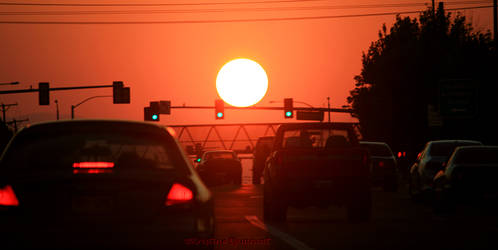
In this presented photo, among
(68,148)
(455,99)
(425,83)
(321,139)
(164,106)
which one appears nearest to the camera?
(68,148)

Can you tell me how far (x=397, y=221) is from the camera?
16.7 meters

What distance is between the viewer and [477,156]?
1912 centimetres

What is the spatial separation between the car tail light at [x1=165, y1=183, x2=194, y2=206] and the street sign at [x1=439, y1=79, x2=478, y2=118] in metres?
31.5

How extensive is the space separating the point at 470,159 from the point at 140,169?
12941 millimetres

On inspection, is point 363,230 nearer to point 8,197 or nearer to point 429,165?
point 8,197

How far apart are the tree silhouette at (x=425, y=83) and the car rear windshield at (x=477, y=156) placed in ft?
87.8

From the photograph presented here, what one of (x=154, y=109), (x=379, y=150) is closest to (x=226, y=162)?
(x=379, y=150)

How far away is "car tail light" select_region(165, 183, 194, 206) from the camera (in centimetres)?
709

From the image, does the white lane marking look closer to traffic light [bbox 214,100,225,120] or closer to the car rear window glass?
Result: the car rear window glass

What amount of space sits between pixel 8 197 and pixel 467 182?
12883mm

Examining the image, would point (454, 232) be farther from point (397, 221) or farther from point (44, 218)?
point (44, 218)

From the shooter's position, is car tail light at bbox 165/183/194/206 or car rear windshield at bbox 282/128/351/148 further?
car rear windshield at bbox 282/128/351/148

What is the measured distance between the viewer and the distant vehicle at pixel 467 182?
17969 millimetres

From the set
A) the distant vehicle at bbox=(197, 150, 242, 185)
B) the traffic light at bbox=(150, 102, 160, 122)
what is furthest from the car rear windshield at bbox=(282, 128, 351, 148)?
the traffic light at bbox=(150, 102, 160, 122)
